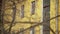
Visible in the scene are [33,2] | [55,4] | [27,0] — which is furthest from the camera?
[27,0]

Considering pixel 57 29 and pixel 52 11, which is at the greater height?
pixel 52 11

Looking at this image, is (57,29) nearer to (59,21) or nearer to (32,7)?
(59,21)

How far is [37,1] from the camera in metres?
5.73

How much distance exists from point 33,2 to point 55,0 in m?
2.27

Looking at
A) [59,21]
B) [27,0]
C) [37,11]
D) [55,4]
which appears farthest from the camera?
[27,0]

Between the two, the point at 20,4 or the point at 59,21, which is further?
the point at 20,4

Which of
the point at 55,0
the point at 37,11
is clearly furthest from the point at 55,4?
the point at 37,11

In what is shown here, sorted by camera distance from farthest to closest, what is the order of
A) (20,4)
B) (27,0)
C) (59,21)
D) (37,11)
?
(20,4) → (27,0) → (37,11) → (59,21)

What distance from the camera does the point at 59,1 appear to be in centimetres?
398

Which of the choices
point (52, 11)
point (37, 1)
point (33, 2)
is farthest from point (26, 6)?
point (52, 11)

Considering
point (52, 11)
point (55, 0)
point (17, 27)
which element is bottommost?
point (17, 27)

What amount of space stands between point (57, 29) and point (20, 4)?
4274mm

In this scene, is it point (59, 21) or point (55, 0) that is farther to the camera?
point (55, 0)

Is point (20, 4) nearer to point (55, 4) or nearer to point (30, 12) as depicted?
point (30, 12)
